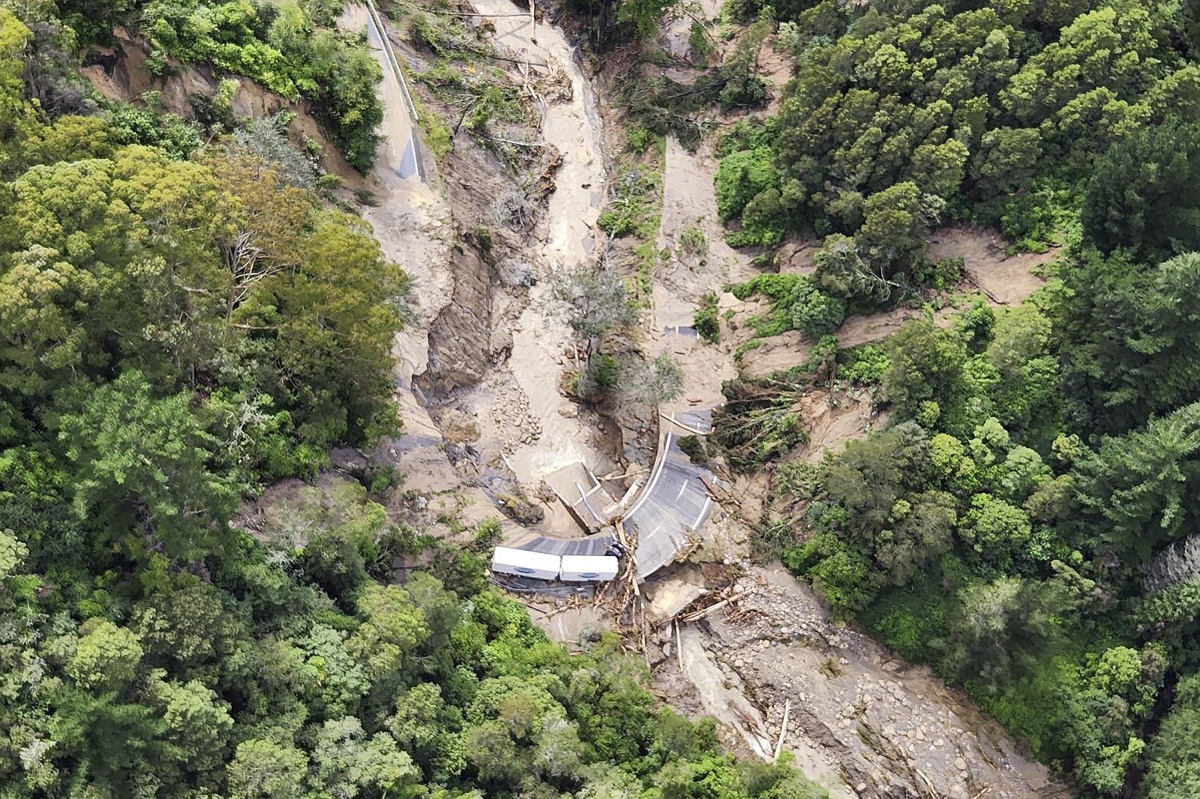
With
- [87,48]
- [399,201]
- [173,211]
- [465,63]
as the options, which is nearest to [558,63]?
[465,63]

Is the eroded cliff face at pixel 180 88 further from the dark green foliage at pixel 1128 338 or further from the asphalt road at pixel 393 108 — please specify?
the dark green foliage at pixel 1128 338

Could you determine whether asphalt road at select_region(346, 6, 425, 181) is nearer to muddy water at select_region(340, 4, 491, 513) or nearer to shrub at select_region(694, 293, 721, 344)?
muddy water at select_region(340, 4, 491, 513)

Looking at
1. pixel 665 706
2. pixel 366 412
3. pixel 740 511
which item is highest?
pixel 366 412

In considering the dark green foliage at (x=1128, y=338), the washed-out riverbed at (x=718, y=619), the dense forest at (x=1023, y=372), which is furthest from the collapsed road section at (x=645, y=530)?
the dark green foliage at (x=1128, y=338)

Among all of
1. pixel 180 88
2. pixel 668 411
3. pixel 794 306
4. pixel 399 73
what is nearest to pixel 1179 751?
pixel 794 306

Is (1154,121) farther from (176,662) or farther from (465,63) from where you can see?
(176,662)

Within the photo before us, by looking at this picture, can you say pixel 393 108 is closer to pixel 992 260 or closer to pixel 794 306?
pixel 794 306
